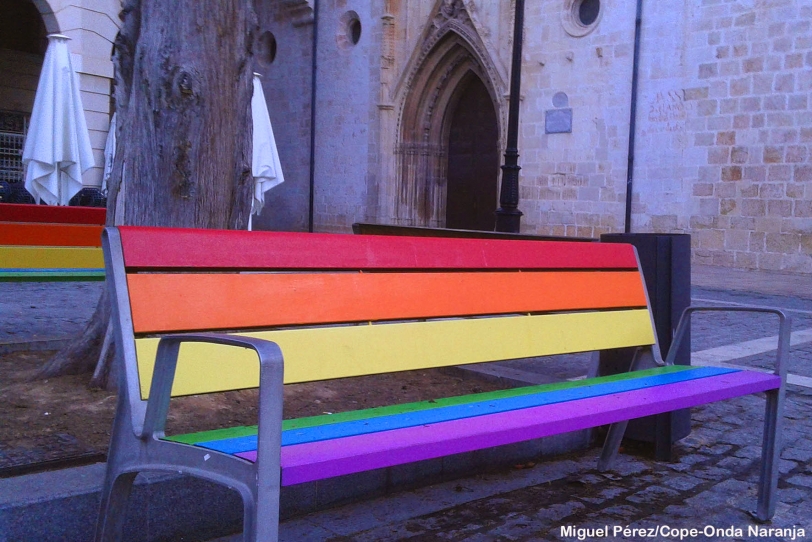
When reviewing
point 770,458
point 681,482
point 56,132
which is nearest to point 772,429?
point 770,458

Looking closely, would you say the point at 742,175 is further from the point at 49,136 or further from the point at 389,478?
the point at 389,478

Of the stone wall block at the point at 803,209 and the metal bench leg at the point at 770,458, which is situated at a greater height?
the stone wall block at the point at 803,209

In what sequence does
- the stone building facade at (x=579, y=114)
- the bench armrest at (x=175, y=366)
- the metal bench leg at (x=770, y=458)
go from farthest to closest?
1. the stone building facade at (x=579, y=114)
2. the metal bench leg at (x=770, y=458)
3. the bench armrest at (x=175, y=366)

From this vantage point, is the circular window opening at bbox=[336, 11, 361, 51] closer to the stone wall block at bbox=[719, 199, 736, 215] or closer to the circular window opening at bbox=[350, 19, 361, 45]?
the circular window opening at bbox=[350, 19, 361, 45]

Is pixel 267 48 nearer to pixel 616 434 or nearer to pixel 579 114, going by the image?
pixel 579 114

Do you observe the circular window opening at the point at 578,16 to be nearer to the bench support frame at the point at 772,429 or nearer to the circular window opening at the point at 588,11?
the circular window opening at the point at 588,11

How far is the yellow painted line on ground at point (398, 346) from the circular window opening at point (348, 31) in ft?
55.8

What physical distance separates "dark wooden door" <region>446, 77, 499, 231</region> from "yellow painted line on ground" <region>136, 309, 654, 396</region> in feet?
46.5

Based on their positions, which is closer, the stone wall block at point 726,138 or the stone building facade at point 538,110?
the stone building facade at point 538,110

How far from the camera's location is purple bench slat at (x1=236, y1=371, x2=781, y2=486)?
1.95m

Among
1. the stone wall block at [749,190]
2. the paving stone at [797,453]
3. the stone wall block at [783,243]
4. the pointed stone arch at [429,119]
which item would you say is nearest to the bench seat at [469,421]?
the paving stone at [797,453]

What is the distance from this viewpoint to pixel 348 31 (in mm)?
19922

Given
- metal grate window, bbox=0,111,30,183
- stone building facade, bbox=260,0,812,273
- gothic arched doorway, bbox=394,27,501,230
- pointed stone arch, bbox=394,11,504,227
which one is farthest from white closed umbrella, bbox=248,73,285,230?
metal grate window, bbox=0,111,30,183

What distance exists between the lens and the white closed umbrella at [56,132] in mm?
→ 9859
